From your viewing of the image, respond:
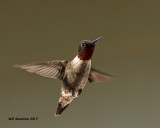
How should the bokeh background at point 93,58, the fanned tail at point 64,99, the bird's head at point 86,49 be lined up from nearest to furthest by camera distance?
the bird's head at point 86,49
the fanned tail at point 64,99
the bokeh background at point 93,58

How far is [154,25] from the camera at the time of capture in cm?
180

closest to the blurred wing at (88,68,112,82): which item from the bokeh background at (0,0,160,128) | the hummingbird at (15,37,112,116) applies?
the hummingbird at (15,37,112,116)

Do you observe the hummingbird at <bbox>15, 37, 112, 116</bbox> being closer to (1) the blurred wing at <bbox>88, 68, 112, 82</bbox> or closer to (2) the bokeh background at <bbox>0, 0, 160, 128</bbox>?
(1) the blurred wing at <bbox>88, 68, 112, 82</bbox>

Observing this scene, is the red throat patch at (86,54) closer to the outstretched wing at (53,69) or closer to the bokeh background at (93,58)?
the outstretched wing at (53,69)

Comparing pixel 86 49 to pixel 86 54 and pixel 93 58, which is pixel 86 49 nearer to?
pixel 86 54

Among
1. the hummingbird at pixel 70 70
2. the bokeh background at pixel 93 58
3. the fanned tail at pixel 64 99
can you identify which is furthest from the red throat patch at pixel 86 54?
the bokeh background at pixel 93 58

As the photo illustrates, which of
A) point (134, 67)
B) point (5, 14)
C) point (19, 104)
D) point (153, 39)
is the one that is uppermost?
point (5, 14)

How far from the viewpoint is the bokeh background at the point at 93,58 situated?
176 cm

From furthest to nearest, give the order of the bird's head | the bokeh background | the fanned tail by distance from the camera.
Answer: the bokeh background
the fanned tail
the bird's head

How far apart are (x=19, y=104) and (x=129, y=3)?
3.15 feet

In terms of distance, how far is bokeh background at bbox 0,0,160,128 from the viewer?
1.76m

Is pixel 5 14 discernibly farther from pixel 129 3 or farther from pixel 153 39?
pixel 153 39

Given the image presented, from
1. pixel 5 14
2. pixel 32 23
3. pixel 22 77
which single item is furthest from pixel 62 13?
pixel 22 77

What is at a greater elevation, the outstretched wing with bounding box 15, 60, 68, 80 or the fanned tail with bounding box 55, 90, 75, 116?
the outstretched wing with bounding box 15, 60, 68, 80
